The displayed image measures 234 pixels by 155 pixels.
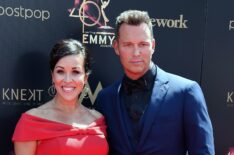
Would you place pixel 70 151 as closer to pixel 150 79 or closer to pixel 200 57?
pixel 150 79

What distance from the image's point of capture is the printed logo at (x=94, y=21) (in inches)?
105

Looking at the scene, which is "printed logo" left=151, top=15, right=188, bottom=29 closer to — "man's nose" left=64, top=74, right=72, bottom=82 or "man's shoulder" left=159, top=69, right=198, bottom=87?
"man's shoulder" left=159, top=69, right=198, bottom=87

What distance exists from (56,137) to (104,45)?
0.86 metres

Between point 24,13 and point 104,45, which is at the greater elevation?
point 24,13

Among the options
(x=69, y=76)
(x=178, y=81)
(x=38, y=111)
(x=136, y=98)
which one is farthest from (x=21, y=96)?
(x=178, y=81)

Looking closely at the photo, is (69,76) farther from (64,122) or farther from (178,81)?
(178,81)

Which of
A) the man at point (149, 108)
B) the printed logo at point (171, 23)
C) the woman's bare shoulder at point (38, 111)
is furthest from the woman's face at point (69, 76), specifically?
the printed logo at point (171, 23)

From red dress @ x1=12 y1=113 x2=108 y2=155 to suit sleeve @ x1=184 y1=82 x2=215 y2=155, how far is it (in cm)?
53

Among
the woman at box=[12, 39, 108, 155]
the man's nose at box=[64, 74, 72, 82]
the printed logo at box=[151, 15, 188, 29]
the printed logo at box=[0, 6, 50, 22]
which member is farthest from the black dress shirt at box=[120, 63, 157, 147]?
the printed logo at box=[0, 6, 50, 22]

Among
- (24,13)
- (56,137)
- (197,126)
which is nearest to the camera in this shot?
(197,126)

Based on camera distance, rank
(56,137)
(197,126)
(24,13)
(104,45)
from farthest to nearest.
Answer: (104,45)
(24,13)
(56,137)
(197,126)

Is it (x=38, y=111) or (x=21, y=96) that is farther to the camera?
(x=21, y=96)

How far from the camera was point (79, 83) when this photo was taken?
2238mm

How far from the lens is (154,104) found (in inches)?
84.0
